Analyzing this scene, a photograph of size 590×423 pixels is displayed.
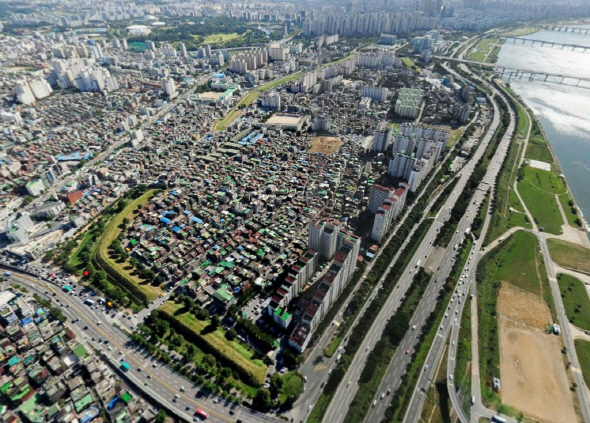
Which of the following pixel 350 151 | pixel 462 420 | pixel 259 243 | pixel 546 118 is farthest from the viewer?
pixel 546 118

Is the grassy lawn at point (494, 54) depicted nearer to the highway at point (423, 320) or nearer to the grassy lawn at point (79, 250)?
the highway at point (423, 320)

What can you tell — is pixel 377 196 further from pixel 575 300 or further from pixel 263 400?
pixel 263 400

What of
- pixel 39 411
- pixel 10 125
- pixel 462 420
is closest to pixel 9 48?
Answer: pixel 10 125

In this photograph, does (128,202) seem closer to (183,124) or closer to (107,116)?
(183,124)

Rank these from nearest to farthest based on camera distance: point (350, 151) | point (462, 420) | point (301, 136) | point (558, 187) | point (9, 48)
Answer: point (462, 420) < point (558, 187) < point (350, 151) < point (301, 136) < point (9, 48)

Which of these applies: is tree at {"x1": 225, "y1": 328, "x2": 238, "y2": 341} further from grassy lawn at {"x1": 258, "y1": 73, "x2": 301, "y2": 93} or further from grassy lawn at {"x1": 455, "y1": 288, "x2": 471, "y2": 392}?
grassy lawn at {"x1": 258, "y1": 73, "x2": 301, "y2": 93}

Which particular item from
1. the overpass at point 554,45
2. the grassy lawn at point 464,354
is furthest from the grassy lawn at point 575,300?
the overpass at point 554,45
